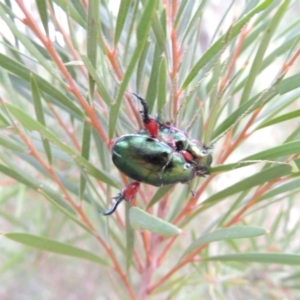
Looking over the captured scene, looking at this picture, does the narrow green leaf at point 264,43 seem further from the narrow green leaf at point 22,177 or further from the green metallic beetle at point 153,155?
the narrow green leaf at point 22,177

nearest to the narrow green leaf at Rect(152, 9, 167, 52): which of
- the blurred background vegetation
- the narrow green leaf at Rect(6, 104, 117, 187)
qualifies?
the blurred background vegetation

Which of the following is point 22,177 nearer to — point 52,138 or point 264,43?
point 52,138

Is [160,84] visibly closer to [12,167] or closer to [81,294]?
[12,167]

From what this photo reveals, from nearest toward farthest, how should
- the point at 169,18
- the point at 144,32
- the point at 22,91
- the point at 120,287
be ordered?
the point at 144,32
the point at 169,18
the point at 22,91
the point at 120,287

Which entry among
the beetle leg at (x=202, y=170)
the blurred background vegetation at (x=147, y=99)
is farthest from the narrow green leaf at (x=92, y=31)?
the beetle leg at (x=202, y=170)

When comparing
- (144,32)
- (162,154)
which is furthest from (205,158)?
(144,32)

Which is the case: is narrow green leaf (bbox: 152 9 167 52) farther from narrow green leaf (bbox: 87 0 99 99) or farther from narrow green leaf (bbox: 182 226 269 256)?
narrow green leaf (bbox: 182 226 269 256)
